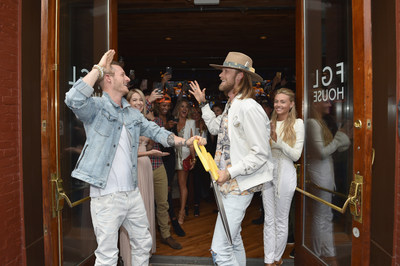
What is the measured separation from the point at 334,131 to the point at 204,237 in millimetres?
2319

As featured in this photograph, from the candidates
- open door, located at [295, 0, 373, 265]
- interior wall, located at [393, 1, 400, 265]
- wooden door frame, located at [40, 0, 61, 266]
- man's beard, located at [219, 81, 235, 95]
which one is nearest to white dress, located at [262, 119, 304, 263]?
open door, located at [295, 0, 373, 265]

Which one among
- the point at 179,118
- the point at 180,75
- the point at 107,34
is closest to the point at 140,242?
the point at 107,34

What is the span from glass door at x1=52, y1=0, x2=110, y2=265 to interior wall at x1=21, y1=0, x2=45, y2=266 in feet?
1.47

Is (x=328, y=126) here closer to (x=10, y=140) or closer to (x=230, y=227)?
(x=230, y=227)

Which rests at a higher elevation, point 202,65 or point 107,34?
point 202,65

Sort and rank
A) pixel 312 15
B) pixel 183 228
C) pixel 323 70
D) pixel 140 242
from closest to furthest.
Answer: pixel 140 242 → pixel 323 70 → pixel 312 15 → pixel 183 228

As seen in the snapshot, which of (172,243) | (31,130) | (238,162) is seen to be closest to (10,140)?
(31,130)

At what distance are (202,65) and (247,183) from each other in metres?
9.70

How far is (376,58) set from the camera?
275 cm

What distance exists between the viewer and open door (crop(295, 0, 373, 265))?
Result: 182 centimetres

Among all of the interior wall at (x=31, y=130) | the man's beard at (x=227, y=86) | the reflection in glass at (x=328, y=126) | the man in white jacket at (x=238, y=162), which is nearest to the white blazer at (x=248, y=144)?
the man in white jacket at (x=238, y=162)

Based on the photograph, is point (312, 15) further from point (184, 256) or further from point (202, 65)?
point (202, 65)

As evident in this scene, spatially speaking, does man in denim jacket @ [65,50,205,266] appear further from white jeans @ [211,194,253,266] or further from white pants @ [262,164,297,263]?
white pants @ [262,164,297,263]

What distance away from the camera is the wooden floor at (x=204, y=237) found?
3615 mm
